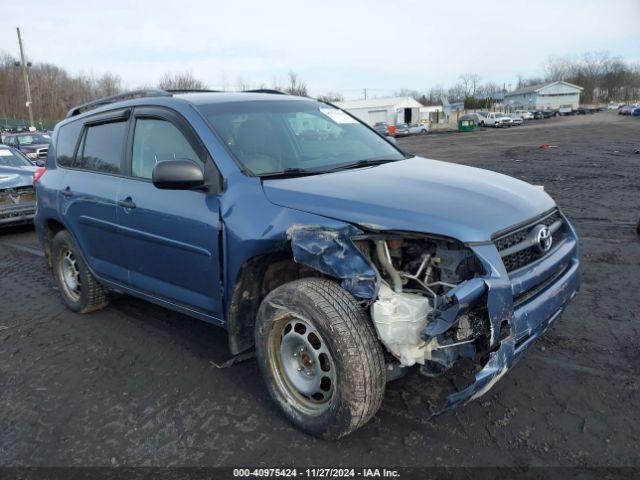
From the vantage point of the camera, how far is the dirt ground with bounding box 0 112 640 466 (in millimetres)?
2816

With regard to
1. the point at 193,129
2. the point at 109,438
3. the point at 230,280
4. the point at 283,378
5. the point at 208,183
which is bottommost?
the point at 109,438

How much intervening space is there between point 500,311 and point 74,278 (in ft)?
13.7

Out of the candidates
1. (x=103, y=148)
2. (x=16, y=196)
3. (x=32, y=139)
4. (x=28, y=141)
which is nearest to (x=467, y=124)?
(x=32, y=139)

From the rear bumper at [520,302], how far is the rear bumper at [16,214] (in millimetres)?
8816

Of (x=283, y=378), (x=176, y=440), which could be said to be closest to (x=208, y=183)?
(x=283, y=378)

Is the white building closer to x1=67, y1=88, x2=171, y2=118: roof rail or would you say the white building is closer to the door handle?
x1=67, y1=88, x2=171, y2=118: roof rail

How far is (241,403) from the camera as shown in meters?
3.36

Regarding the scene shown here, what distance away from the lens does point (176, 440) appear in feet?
9.86

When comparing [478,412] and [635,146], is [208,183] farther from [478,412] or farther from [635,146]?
[635,146]

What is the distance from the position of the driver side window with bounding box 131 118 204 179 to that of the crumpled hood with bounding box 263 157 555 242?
2.80 ft

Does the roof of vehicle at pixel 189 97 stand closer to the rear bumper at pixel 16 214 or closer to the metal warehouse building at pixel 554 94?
the rear bumper at pixel 16 214

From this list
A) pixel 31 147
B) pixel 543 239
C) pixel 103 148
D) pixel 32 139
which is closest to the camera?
pixel 543 239

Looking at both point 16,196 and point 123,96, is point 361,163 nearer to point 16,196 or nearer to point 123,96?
point 123,96

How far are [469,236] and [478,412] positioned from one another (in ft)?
3.92
